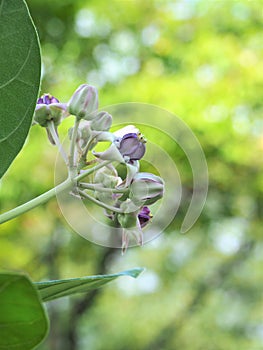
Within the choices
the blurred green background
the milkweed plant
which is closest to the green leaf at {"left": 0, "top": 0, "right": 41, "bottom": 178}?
the milkweed plant

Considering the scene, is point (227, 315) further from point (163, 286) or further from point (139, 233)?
point (139, 233)

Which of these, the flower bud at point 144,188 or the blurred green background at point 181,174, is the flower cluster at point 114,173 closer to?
the flower bud at point 144,188

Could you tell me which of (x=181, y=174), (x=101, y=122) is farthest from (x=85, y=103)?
(x=181, y=174)

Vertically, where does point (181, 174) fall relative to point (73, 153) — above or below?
below

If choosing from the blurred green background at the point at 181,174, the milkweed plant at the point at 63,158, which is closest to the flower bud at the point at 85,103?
the milkweed plant at the point at 63,158

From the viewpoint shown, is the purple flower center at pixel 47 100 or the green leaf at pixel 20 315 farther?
the purple flower center at pixel 47 100

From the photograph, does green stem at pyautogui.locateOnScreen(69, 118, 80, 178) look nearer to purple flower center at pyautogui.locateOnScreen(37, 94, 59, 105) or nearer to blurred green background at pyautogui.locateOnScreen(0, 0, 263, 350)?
purple flower center at pyautogui.locateOnScreen(37, 94, 59, 105)

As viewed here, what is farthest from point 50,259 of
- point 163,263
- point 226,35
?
point 226,35

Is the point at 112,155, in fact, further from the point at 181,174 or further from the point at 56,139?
the point at 181,174
